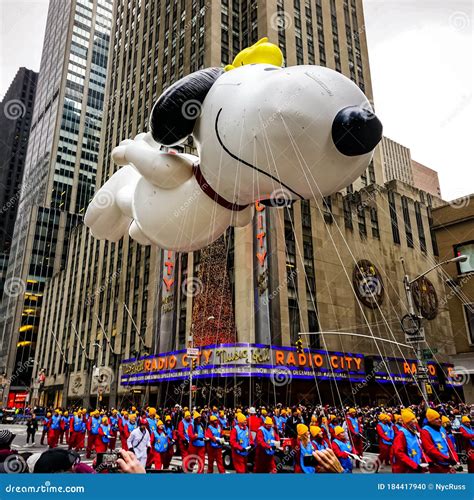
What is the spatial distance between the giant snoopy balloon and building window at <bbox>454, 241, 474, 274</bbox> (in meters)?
19.2

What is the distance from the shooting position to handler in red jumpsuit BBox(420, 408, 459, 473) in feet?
20.6

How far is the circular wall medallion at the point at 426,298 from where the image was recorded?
39297 mm

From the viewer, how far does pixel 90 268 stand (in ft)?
180

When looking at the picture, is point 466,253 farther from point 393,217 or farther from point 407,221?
point 407,221

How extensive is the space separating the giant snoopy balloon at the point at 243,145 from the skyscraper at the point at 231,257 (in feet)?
52.1
